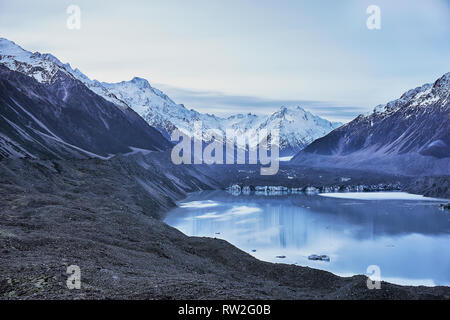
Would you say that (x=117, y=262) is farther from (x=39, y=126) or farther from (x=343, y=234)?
(x=39, y=126)

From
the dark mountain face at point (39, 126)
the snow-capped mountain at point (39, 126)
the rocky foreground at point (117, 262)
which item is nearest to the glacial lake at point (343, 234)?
the rocky foreground at point (117, 262)

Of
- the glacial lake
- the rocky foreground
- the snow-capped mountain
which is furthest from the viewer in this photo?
the snow-capped mountain

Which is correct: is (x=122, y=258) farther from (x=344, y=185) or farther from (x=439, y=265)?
(x=344, y=185)

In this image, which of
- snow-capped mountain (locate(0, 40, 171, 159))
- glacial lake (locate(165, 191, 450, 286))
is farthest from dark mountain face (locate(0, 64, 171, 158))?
glacial lake (locate(165, 191, 450, 286))

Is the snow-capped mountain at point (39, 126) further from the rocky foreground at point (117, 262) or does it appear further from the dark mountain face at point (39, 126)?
the rocky foreground at point (117, 262)

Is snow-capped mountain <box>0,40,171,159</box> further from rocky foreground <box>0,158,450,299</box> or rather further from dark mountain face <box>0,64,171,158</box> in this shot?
rocky foreground <box>0,158,450,299</box>
